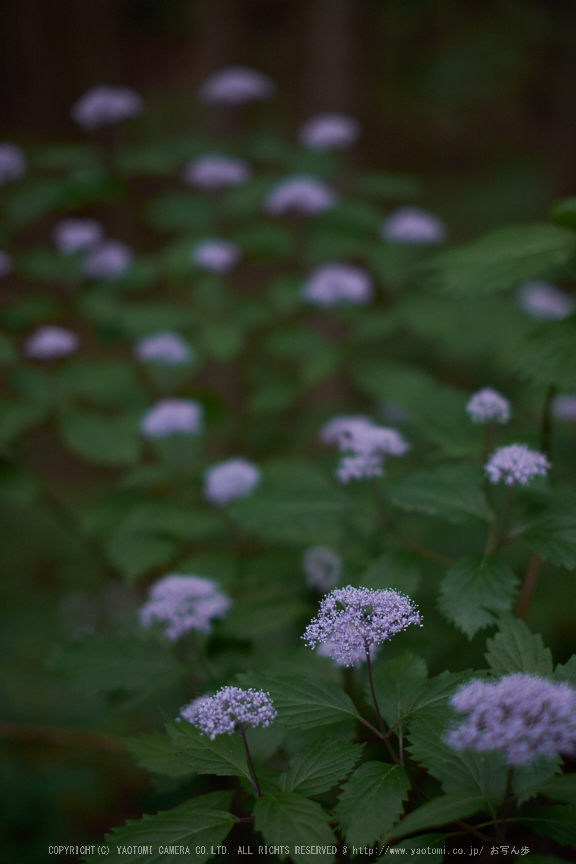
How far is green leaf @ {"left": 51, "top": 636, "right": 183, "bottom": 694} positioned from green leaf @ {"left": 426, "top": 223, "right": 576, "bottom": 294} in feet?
4.06

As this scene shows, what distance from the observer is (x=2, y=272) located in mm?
2494

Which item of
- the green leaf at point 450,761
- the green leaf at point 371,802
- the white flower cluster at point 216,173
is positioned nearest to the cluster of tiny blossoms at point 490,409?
the green leaf at point 450,761

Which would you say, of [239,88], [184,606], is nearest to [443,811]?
[184,606]

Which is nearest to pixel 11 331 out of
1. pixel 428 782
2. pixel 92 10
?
pixel 428 782

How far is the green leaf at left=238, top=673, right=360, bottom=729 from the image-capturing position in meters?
0.99

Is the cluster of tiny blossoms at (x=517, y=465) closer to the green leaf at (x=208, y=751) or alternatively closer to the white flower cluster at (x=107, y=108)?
the green leaf at (x=208, y=751)

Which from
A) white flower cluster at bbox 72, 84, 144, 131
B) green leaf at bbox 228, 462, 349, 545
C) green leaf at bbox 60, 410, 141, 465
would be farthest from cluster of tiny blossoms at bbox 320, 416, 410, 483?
white flower cluster at bbox 72, 84, 144, 131

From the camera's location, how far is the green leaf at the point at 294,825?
2.70 feet

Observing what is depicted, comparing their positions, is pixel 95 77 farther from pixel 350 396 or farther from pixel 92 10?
pixel 350 396

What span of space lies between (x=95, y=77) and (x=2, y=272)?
6023 mm

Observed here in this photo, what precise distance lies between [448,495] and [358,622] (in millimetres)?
573

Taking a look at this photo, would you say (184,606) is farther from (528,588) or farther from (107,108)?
(107,108)

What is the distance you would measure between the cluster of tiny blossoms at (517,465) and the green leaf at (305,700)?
21.6 inches

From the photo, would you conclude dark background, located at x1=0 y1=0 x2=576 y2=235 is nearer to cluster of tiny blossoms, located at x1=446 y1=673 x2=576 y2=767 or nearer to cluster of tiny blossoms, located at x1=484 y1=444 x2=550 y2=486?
cluster of tiny blossoms, located at x1=484 y1=444 x2=550 y2=486
